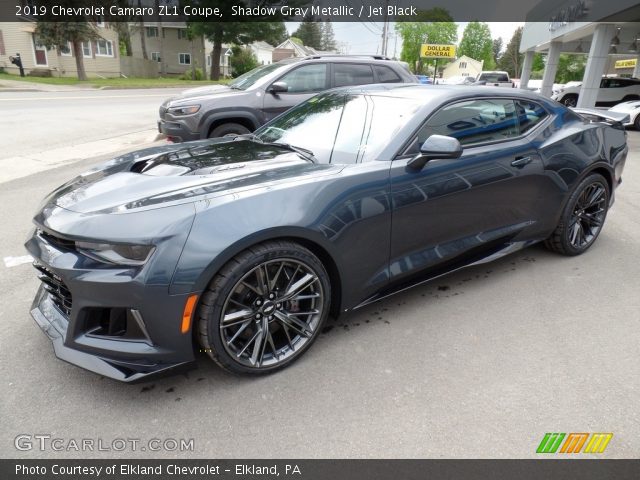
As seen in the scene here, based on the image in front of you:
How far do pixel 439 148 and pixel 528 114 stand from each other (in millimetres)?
1527

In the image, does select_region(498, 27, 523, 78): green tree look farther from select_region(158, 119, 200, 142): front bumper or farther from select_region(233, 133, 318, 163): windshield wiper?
select_region(233, 133, 318, 163): windshield wiper

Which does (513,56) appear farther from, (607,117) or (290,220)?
(290,220)

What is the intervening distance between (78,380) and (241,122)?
18.0 feet

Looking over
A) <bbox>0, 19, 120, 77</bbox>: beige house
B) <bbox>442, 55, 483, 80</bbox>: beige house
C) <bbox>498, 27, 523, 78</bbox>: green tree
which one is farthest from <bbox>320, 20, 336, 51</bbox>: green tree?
<bbox>0, 19, 120, 77</bbox>: beige house

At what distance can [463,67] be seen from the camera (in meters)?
82.7

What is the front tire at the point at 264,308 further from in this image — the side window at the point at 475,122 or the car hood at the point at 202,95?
the car hood at the point at 202,95

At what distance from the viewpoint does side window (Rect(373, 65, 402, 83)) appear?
758 cm

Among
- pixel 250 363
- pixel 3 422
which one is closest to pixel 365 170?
pixel 250 363

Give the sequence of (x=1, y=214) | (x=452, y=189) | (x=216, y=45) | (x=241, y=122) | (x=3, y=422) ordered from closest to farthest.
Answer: (x=3, y=422) → (x=452, y=189) → (x=1, y=214) → (x=241, y=122) → (x=216, y=45)

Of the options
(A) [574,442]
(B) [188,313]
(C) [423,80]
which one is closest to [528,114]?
(A) [574,442]

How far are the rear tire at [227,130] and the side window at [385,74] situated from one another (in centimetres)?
→ 239

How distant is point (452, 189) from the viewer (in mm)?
3055

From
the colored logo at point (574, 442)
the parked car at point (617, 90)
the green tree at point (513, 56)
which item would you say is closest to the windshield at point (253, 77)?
the colored logo at point (574, 442)
